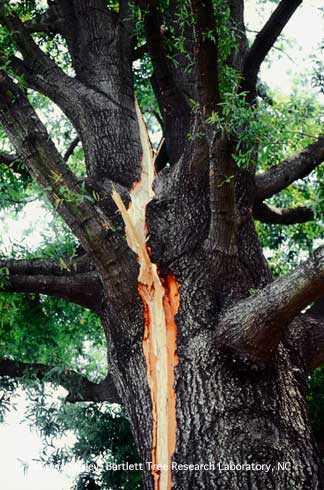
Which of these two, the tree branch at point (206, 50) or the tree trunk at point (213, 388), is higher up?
the tree branch at point (206, 50)

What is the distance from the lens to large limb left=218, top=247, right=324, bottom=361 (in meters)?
3.88

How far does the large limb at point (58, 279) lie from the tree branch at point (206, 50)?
1.59 metres

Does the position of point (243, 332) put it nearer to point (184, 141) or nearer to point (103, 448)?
point (184, 141)

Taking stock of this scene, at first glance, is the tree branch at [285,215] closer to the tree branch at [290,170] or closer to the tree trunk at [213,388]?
the tree branch at [290,170]

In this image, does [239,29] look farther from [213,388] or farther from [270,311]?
[213,388]

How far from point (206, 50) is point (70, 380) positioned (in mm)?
2866

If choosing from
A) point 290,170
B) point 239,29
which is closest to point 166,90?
point 239,29

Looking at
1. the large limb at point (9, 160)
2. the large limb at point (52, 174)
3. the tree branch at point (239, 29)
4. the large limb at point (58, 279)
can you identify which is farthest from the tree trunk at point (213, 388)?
the large limb at point (9, 160)

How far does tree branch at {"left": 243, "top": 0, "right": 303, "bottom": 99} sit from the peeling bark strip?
1145 millimetres

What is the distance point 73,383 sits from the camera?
5.76 metres

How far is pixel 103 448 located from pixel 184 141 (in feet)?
9.52

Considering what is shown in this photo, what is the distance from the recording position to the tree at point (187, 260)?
408cm

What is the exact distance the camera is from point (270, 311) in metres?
4.09

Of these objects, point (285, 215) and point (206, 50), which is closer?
point (206, 50)
